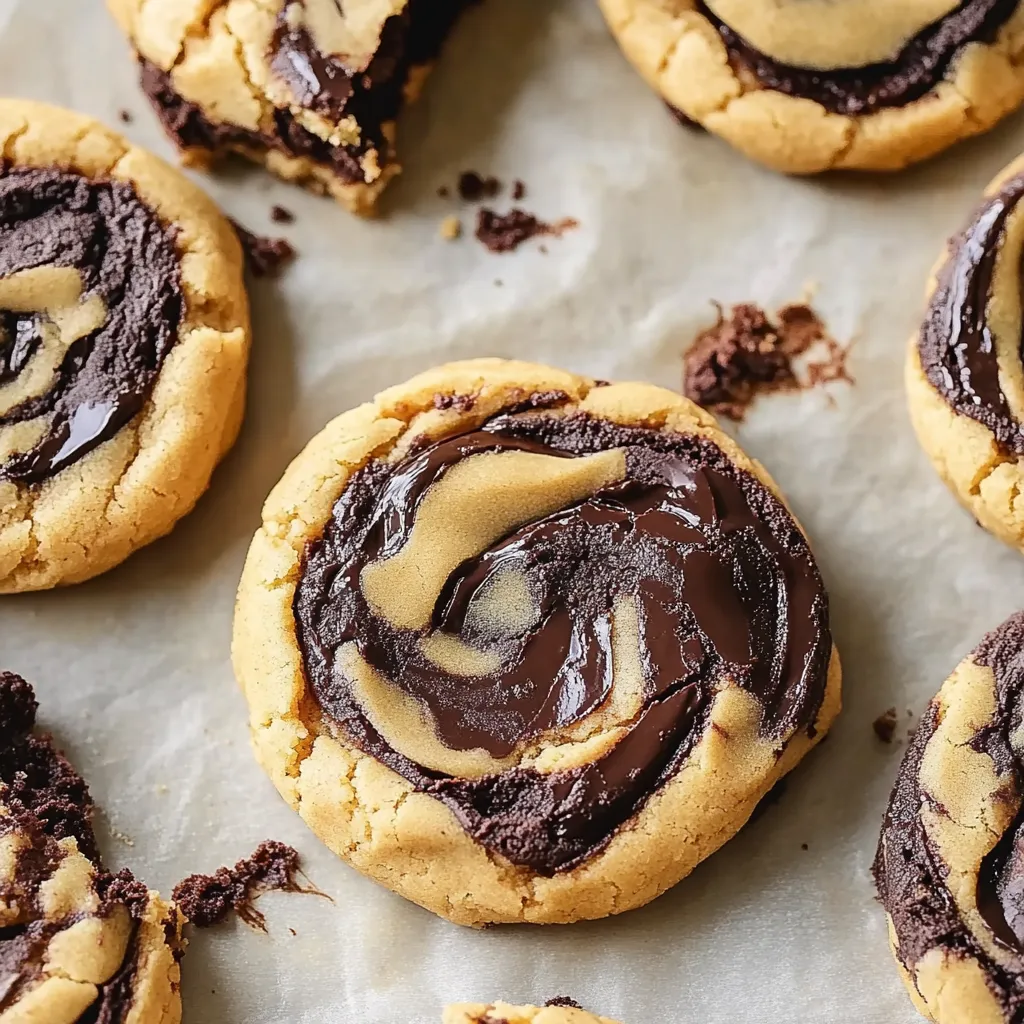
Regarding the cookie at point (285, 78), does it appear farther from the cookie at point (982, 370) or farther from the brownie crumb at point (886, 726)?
the brownie crumb at point (886, 726)

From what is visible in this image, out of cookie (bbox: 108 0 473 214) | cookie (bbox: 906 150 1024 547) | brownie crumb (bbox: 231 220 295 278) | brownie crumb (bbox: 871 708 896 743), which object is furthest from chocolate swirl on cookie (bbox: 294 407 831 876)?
cookie (bbox: 108 0 473 214)

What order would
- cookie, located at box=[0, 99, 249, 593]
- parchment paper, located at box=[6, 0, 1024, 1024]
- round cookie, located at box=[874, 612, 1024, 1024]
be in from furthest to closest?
1. cookie, located at box=[0, 99, 249, 593]
2. parchment paper, located at box=[6, 0, 1024, 1024]
3. round cookie, located at box=[874, 612, 1024, 1024]

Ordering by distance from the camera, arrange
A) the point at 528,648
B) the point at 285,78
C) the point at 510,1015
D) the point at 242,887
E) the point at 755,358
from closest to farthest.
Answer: the point at 510,1015 → the point at 528,648 → the point at 242,887 → the point at 285,78 → the point at 755,358

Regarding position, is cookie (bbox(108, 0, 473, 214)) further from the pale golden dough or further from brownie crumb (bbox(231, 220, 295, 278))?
the pale golden dough

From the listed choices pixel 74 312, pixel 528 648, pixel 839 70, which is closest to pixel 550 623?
pixel 528 648

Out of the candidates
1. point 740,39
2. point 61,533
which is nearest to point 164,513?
point 61,533

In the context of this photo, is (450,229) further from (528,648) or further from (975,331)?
(975,331)

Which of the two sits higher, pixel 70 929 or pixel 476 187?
pixel 476 187
